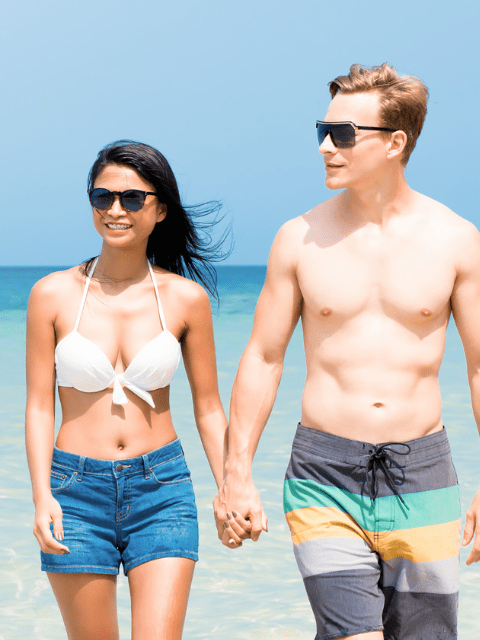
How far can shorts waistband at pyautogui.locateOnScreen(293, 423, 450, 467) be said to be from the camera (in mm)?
3486

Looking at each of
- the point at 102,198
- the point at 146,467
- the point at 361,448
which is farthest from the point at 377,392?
the point at 102,198

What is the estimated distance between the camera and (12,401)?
12258mm

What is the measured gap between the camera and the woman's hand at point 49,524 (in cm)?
368

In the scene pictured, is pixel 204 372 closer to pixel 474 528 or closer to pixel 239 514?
pixel 239 514

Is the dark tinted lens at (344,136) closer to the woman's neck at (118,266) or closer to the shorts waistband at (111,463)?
the woman's neck at (118,266)

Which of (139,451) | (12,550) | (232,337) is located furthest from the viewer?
(232,337)

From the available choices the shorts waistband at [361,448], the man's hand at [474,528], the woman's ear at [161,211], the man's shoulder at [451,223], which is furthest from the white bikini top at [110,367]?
the man's hand at [474,528]

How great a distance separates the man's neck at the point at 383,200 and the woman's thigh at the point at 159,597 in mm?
1483

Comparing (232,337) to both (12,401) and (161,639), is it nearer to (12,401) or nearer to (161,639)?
(12,401)

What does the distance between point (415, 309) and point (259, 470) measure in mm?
5725

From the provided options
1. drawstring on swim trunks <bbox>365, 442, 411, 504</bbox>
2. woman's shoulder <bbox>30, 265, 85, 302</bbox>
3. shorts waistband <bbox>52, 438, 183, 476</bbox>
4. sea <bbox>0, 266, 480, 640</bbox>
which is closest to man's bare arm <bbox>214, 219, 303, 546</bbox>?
shorts waistband <bbox>52, 438, 183, 476</bbox>

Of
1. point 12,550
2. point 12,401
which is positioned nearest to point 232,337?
point 12,401

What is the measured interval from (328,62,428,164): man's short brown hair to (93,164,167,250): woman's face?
2.94ft

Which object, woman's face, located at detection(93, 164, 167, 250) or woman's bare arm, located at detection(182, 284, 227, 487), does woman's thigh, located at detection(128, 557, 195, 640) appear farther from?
woman's face, located at detection(93, 164, 167, 250)
